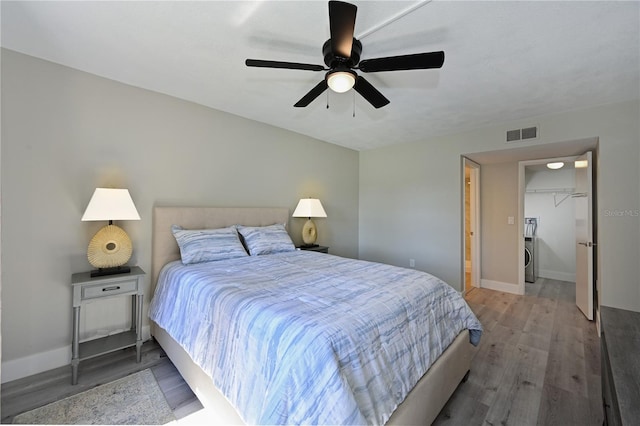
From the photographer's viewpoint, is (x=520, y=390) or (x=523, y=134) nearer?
(x=520, y=390)

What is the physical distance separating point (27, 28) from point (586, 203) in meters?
5.63

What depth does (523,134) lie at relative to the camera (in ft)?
11.0

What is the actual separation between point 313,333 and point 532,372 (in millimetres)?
2211

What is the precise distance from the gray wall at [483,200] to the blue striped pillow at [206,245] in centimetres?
286

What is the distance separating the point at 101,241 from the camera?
2217 millimetres

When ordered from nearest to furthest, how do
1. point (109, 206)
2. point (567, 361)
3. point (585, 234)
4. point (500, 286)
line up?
point (109, 206), point (567, 361), point (585, 234), point (500, 286)

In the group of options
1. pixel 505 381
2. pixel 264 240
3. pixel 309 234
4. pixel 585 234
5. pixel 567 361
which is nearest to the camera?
pixel 505 381

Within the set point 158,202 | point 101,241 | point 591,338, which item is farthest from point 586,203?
point 101,241

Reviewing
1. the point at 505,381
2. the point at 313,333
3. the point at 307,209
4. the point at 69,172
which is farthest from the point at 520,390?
the point at 69,172

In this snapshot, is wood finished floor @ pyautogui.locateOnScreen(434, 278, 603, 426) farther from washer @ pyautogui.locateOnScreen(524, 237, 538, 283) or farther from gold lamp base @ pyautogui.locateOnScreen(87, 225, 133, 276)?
gold lamp base @ pyautogui.locateOnScreen(87, 225, 133, 276)

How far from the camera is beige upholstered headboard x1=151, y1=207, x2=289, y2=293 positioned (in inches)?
106

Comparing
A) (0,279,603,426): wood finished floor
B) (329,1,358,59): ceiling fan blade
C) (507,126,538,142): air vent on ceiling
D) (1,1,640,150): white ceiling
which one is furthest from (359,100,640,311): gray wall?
(329,1,358,59): ceiling fan blade

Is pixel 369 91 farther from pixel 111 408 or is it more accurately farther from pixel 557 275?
pixel 557 275

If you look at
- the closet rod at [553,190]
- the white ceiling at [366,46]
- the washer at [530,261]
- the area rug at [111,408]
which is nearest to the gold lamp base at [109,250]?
the area rug at [111,408]
